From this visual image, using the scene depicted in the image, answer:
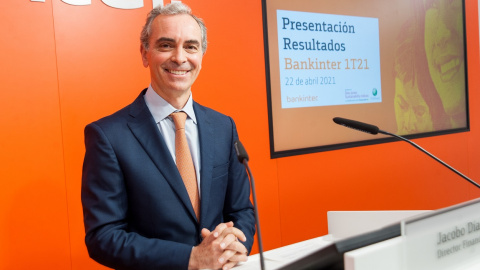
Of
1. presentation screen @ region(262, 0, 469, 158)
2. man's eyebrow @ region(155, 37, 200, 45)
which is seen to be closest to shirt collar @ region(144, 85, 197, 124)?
man's eyebrow @ region(155, 37, 200, 45)

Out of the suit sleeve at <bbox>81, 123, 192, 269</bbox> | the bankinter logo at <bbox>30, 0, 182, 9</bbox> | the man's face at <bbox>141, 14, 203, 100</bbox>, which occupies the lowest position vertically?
the suit sleeve at <bbox>81, 123, 192, 269</bbox>

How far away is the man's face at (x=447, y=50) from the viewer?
439 cm

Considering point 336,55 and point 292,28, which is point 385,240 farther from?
point 336,55

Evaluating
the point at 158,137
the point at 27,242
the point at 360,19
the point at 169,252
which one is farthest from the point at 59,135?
the point at 360,19

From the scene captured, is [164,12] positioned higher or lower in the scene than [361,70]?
higher

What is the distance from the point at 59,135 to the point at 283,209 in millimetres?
1671

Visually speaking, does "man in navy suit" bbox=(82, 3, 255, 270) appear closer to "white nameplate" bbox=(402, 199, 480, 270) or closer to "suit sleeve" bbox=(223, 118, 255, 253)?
"suit sleeve" bbox=(223, 118, 255, 253)

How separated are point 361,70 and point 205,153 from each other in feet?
7.80

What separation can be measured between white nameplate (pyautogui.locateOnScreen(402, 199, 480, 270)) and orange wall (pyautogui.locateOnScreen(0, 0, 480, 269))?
2.13m

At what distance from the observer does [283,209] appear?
3.50 meters

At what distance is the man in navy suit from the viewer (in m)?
1.59

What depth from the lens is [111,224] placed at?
1.67 meters

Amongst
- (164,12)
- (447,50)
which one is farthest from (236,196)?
(447,50)

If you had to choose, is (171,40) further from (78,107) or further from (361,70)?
(361,70)
